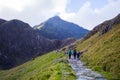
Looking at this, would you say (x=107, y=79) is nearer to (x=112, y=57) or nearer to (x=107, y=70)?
(x=107, y=70)

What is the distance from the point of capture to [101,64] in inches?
2095

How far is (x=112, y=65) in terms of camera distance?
47844 millimetres

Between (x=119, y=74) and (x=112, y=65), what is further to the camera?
(x=112, y=65)

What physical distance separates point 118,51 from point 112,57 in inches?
150

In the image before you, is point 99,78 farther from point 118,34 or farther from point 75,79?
point 118,34

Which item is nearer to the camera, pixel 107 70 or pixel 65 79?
pixel 65 79

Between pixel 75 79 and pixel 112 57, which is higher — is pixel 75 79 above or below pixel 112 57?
below

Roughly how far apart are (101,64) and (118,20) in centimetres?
5886

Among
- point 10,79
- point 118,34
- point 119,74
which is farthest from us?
point 10,79

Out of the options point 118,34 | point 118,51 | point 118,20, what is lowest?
point 118,51

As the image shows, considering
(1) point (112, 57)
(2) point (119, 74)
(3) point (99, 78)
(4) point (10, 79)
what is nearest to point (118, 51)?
(1) point (112, 57)

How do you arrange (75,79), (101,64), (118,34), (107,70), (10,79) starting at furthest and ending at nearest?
1. (10,79)
2. (118,34)
3. (101,64)
4. (107,70)
5. (75,79)

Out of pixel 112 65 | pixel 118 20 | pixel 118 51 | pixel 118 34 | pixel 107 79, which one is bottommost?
pixel 107 79

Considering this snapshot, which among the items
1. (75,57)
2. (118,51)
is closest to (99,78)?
(118,51)
